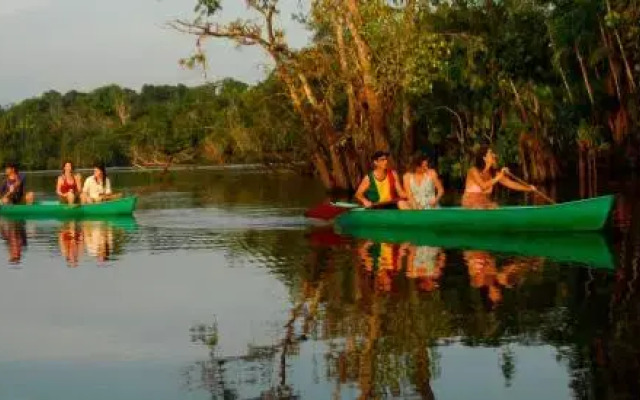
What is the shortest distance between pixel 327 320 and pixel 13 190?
61.3ft

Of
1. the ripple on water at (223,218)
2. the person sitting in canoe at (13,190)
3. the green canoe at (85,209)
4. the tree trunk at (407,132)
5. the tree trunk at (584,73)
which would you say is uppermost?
the tree trunk at (584,73)

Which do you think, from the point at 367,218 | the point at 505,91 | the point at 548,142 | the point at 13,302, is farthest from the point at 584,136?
the point at 13,302

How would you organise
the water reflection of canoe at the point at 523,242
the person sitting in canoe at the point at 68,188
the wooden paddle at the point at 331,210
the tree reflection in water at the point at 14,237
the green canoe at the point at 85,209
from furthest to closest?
the person sitting in canoe at the point at 68,188
the green canoe at the point at 85,209
the wooden paddle at the point at 331,210
the tree reflection in water at the point at 14,237
the water reflection of canoe at the point at 523,242

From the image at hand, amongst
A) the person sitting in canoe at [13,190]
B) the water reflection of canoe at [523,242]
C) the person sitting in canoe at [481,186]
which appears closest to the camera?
the water reflection of canoe at [523,242]

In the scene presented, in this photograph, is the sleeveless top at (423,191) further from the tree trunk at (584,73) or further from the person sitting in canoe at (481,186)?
the tree trunk at (584,73)

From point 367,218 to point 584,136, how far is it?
17678 millimetres

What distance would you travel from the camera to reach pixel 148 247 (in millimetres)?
16156

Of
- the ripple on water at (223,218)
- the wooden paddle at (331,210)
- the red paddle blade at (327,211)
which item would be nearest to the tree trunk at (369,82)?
the ripple on water at (223,218)

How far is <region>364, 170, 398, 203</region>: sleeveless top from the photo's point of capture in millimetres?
18031

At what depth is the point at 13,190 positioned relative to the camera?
25531 millimetres

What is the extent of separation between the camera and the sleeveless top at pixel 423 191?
17.2 m

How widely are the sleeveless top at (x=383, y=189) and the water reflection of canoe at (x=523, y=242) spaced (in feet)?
2.50

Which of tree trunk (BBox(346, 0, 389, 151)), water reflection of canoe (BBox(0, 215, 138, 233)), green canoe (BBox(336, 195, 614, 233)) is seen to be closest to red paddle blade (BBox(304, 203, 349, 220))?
green canoe (BBox(336, 195, 614, 233))

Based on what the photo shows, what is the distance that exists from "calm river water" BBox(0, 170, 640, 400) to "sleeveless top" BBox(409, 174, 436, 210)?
154 centimetres
